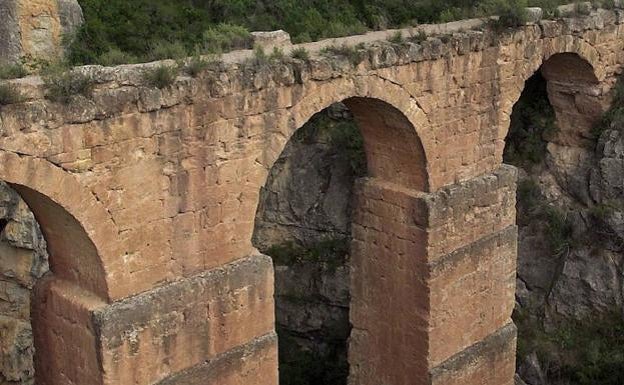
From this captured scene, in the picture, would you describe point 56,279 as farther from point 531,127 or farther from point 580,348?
point 531,127

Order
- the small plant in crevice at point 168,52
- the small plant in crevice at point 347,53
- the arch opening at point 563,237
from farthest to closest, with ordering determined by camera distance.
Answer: the arch opening at point 563,237 → the small plant in crevice at point 347,53 → the small plant in crevice at point 168,52

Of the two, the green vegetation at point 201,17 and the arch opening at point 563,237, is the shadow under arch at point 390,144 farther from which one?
the green vegetation at point 201,17

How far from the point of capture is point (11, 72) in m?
7.66

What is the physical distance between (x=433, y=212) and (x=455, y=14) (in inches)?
115

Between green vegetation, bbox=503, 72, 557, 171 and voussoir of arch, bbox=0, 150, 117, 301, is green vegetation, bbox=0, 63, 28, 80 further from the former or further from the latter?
green vegetation, bbox=503, 72, 557, 171

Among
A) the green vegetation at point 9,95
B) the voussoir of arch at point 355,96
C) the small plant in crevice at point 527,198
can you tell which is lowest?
the small plant in crevice at point 527,198

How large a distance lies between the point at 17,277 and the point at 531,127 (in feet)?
29.8

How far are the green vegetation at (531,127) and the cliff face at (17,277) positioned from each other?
8.08 meters

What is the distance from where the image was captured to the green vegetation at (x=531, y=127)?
14891 mm

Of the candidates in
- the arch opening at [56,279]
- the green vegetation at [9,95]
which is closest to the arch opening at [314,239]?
the arch opening at [56,279]

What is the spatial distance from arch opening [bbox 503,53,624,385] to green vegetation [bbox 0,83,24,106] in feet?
29.6

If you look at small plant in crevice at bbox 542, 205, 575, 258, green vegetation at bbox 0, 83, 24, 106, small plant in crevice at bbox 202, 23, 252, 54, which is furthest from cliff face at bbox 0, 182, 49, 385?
small plant in crevice at bbox 542, 205, 575, 258

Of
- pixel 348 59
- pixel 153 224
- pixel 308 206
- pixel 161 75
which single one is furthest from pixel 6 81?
pixel 308 206

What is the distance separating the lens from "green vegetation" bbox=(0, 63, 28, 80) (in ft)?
24.9
